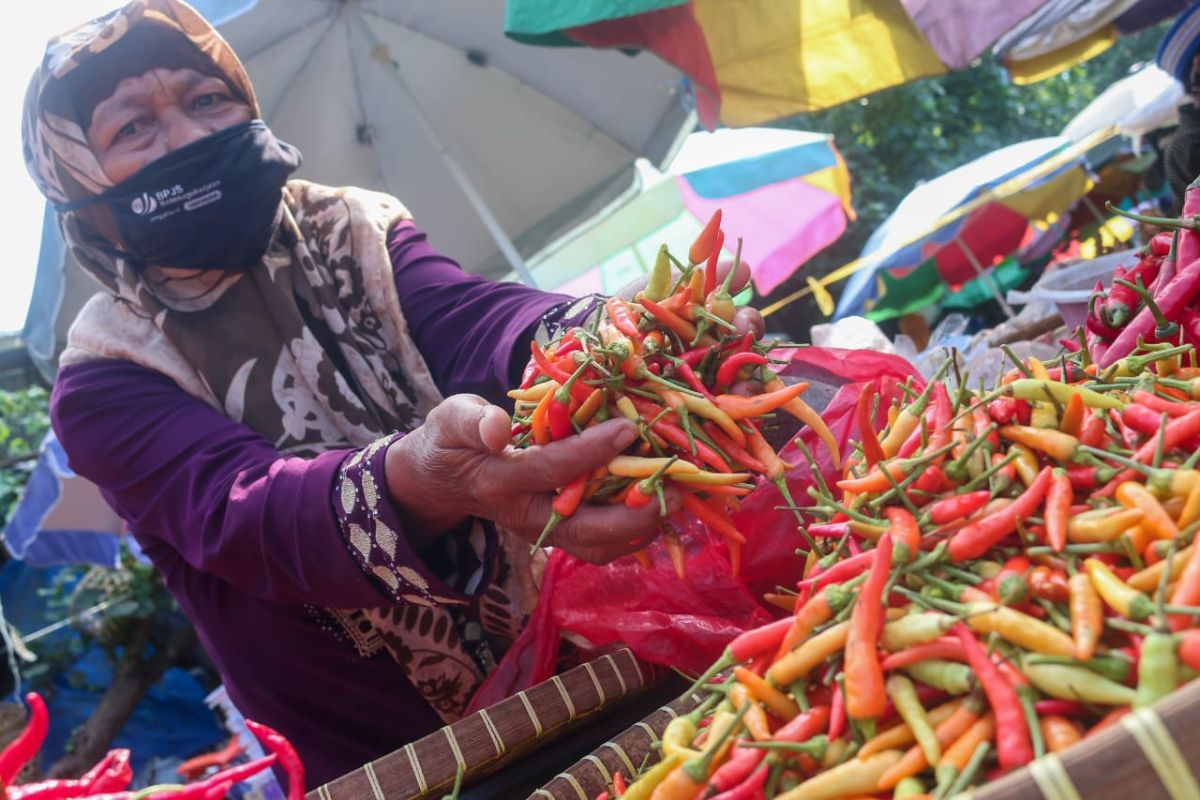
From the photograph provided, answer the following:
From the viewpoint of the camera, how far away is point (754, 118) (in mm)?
3623

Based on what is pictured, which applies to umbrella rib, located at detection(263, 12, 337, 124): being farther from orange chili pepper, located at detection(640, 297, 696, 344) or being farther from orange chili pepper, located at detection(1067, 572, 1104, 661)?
orange chili pepper, located at detection(1067, 572, 1104, 661)

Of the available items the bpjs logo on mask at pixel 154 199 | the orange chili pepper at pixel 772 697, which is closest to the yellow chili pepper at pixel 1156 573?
the orange chili pepper at pixel 772 697

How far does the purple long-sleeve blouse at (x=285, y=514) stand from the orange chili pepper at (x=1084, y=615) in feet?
3.10

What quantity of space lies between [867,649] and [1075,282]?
Answer: 7.07 feet

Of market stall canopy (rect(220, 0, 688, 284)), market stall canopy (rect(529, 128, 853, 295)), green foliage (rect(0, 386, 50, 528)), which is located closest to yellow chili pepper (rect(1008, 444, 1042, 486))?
market stall canopy (rect(220, 0, 688, 284))

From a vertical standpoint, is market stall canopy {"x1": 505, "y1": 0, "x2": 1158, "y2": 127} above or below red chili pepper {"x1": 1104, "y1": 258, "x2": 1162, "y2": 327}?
above

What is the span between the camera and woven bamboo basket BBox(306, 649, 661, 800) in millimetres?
1400

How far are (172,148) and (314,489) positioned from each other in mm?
926

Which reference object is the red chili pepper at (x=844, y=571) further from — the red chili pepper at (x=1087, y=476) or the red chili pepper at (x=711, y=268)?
the red chili pepper at (x=711, y=268)

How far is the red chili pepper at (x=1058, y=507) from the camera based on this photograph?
104 cm

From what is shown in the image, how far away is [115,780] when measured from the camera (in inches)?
49.1

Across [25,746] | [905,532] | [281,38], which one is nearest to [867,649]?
[905,532]

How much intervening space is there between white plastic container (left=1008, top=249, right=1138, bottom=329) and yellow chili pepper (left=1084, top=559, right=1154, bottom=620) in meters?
1.69

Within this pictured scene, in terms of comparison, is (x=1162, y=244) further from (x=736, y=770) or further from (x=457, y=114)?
(x=457, y=114)
